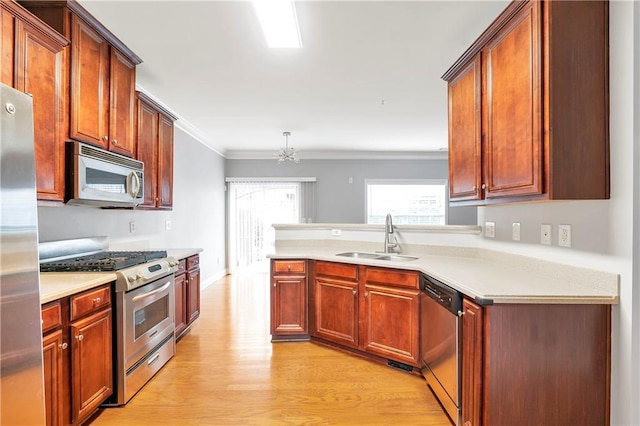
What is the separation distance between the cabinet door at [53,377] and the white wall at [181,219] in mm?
1022

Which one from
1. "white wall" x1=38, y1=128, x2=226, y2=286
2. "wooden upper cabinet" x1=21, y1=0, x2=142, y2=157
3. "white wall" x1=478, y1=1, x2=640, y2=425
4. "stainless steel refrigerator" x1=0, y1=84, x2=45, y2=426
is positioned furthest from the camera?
"white wall" x1=38, y1=128, x2=226, y2=286

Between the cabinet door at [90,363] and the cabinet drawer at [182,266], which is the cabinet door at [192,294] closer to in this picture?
the cabinet drawer at [182,266]

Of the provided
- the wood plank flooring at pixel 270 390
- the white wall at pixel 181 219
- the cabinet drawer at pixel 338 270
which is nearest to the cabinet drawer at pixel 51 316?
the wood plank flooring at pixel 270 390

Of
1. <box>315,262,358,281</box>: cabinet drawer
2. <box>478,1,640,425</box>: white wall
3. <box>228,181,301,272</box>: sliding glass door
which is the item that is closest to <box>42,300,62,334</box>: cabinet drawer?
<box>315,262,358,281</box>: cabinet drawer

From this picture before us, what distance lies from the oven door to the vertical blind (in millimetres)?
4000

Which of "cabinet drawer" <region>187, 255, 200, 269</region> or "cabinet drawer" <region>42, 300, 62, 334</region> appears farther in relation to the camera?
"cabinet drawer" <region>187, 255, 200, 269</region>

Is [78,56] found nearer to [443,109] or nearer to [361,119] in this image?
[361,119]

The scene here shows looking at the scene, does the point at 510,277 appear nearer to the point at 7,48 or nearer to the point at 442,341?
the point at 442,341

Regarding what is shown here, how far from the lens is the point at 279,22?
7.08 feet

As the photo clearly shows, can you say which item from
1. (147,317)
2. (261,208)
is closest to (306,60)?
(147,317)

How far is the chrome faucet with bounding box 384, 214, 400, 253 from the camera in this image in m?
3.11

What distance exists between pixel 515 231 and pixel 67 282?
2.81 meters

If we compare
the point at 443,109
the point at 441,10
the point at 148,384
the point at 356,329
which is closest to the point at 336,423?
the point at 356,329

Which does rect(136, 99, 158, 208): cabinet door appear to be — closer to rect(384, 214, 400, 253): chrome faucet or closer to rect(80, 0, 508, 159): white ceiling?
rect(80, 0, 508, 159): white ceiling
